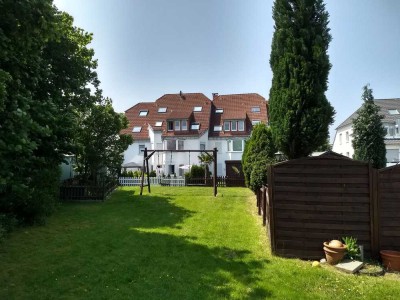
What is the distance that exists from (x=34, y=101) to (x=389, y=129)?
4447 cm

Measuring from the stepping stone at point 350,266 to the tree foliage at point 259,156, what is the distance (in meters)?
5.50

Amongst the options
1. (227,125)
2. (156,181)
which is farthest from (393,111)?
(156,181)

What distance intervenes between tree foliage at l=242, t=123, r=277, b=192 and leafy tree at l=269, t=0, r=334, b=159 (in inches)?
127

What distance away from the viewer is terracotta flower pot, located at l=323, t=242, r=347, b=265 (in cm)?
703

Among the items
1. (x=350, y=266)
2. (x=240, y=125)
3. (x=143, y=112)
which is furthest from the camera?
(x=143, y=112)

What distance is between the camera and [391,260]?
6883 millimetres

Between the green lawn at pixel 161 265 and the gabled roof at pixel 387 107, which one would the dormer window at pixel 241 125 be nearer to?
the gabled roof at pixel 387 107

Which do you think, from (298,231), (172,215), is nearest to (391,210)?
(298,231)

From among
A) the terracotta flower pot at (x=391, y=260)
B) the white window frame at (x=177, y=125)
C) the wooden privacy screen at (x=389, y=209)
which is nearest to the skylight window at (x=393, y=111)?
the white window frame at (x=177, y=125)

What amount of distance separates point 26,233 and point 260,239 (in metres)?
7.70

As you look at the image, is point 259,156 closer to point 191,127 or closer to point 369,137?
point 369,137

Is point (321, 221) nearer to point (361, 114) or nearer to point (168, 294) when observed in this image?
point (168, 294)

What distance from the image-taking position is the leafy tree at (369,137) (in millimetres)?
21828

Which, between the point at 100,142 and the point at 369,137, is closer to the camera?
the point at 100,142
